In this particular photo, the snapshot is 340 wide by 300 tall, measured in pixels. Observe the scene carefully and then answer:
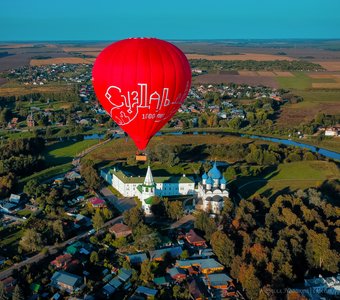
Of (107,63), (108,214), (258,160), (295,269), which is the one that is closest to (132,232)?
(108,214)

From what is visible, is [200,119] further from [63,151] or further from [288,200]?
[288,200]

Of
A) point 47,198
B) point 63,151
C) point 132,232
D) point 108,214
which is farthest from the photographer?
A: point 63,151

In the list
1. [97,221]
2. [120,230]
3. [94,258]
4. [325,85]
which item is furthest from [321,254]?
[325,85]

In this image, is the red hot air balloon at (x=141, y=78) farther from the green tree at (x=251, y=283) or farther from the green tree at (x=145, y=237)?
the green tree at (x=251, y=283)

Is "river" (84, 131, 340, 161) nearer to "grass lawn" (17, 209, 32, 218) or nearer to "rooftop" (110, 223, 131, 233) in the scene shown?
"grass lawn" (17, 209, 32, 218)

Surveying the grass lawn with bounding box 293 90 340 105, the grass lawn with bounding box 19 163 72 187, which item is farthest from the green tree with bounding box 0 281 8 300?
the grass lawn with bounding box 293 90 340 105

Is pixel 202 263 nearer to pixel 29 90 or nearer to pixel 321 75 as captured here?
pixel 29 90
